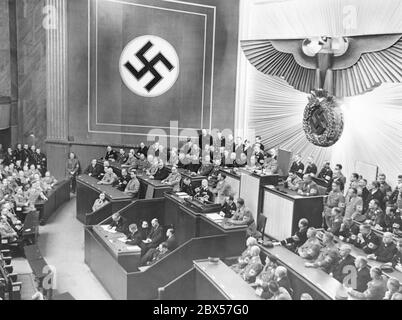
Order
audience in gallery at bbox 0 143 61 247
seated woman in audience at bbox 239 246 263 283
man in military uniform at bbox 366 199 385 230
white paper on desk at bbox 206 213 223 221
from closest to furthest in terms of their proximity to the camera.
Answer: seated woman in audience at bbox 239 246 263 283 < man in military uniform at bbox 366 199 385 230 < white paper on desk at bbox 206 213 223 221 < audience in gallery at bbox 0 143 61 247

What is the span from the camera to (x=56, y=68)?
49.3ft

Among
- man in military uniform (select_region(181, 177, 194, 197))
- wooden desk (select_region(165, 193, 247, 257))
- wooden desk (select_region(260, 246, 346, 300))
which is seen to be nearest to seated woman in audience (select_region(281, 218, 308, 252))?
wooden desk (select_region(165, 193, 247, 257))

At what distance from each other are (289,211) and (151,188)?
3259 mm

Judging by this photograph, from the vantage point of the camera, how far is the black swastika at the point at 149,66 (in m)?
15.6

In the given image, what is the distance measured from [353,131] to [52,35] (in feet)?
28.5

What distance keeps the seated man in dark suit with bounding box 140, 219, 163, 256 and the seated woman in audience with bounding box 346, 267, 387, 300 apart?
4.00 meters

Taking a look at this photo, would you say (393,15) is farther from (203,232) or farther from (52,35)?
(52,35)

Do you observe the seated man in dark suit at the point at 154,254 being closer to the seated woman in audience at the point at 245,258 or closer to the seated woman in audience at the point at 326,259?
the seated woman in audience at the point at 245,258

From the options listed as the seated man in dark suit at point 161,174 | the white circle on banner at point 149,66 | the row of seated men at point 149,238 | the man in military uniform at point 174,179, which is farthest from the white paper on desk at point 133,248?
the white circle on banner at point 149,66

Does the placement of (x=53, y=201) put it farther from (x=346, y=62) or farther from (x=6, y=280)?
(x=346, y=62)

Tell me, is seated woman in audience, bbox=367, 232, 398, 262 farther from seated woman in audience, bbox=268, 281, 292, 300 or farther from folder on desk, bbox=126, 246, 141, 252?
folder on desk, bbox=126, 246, 141, 252

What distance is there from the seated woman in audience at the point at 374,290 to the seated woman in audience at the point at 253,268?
146 centimetres

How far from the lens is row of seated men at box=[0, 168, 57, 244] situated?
32.6ft
